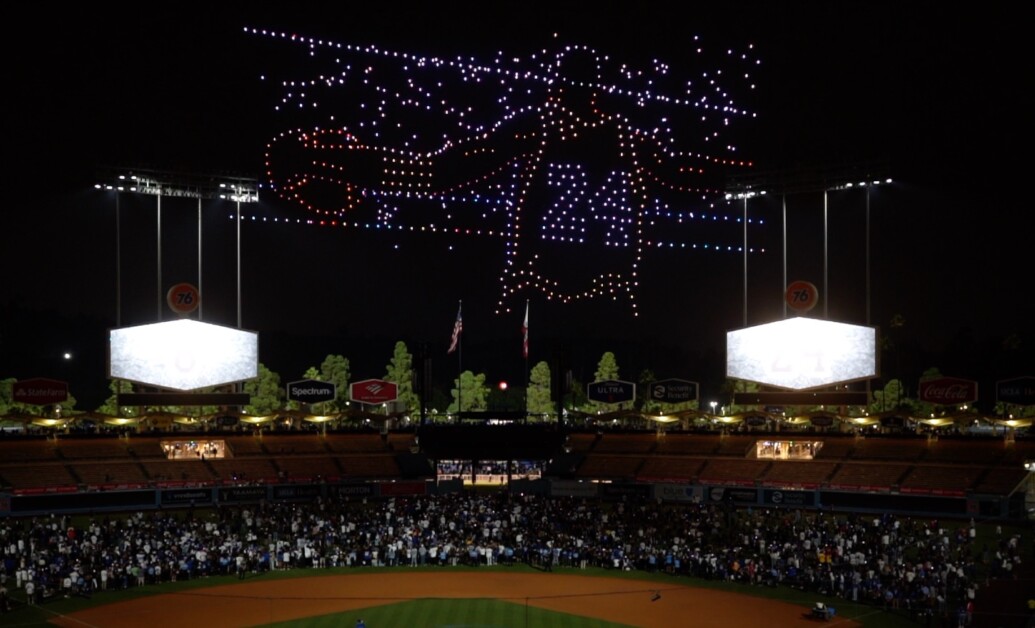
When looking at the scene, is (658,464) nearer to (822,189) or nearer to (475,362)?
(822,189)

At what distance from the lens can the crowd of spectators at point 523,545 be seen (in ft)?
103

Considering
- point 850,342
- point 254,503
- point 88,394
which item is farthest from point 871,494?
point 88,394

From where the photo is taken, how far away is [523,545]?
3916cm

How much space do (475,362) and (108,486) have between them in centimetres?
13995

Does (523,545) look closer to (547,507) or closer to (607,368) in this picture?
(547,507)

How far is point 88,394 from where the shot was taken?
87.8m

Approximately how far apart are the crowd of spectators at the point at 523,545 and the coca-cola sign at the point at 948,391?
7.84m

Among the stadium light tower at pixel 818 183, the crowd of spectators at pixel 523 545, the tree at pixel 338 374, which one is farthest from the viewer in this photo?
the tree at pixel 338 374

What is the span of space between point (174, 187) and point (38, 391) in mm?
11752

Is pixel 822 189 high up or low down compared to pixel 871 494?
up

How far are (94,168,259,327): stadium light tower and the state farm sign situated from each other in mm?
4259

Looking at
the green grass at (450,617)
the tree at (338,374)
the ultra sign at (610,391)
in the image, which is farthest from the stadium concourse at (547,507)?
the tree at (338,374)

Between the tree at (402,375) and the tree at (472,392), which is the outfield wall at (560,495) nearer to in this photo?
the tree at (402,375)

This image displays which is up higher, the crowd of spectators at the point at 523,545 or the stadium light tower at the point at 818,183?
the stadium light tower at the point at 818,183
